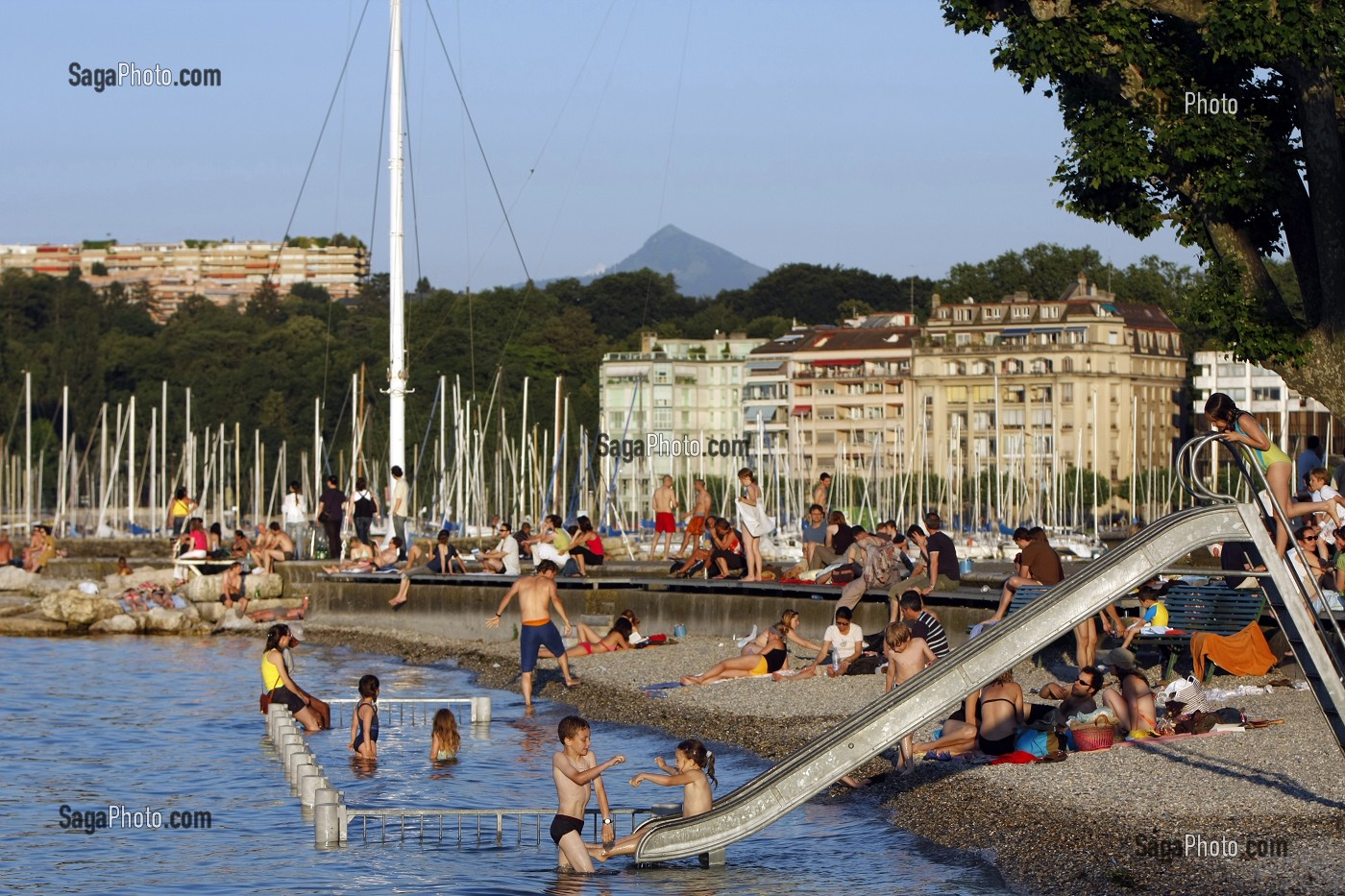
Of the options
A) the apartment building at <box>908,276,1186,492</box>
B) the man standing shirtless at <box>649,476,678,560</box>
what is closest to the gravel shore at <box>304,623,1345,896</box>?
the man standing shirtless at <box>649,476,678,560</box>

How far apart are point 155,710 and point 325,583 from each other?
934cm

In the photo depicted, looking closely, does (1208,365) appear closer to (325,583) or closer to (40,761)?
(325,583)

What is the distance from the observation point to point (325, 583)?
36.9 metres

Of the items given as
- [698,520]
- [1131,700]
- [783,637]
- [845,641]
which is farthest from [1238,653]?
[698,520]

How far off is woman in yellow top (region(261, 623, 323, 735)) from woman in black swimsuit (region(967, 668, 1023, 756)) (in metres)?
9.44

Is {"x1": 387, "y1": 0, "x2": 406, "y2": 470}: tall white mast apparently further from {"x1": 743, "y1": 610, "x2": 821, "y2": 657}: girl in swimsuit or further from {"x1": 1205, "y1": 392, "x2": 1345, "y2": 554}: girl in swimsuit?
{"x1": 1205, "y1": 392, "x2": 1345, "y2": 554}: girl in swimsuit

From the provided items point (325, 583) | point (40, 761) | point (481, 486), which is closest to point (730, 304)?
point (481, 486)

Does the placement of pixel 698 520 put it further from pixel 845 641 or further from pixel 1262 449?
pixel 1262 449

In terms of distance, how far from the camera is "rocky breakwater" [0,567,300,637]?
1570 inches

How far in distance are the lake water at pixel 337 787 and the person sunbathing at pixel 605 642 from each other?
179 cm

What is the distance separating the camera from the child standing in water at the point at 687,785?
15.4m

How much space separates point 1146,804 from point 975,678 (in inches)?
69.9

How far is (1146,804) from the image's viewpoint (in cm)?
1540

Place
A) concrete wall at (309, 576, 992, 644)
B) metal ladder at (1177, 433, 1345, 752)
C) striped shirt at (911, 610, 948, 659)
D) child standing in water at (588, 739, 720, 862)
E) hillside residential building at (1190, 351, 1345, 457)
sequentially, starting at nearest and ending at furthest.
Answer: metal ladder at (1177, 433, 1345, 752), child standing in water at (588, 739, 720, 862), striped shirt at (911, 610, 948, 659), concrete wall at (309, 576, 992, 644), hillside residential building at (1190, 351, 1345, 457)
